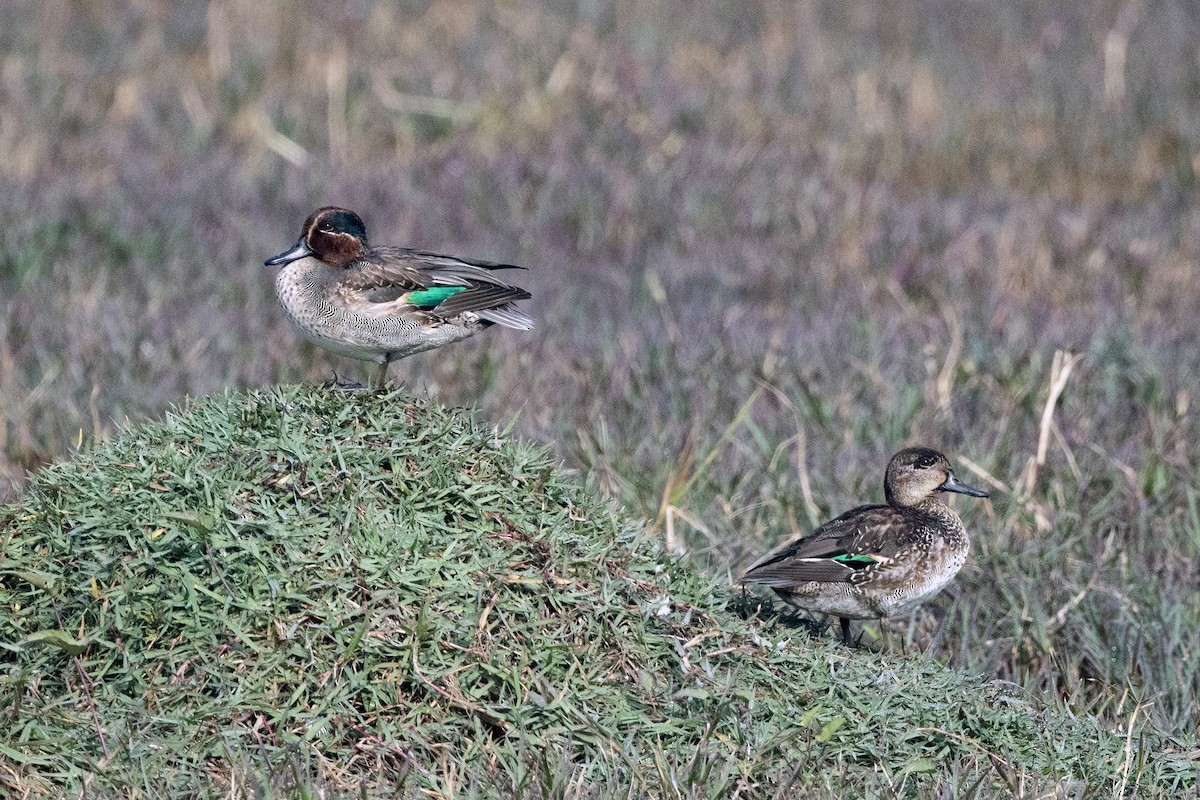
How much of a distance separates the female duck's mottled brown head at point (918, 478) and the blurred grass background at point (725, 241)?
1.69 ft

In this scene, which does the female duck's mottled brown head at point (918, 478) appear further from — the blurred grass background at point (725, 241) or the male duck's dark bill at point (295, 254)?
the male duck's dark bill at point (295, 254)

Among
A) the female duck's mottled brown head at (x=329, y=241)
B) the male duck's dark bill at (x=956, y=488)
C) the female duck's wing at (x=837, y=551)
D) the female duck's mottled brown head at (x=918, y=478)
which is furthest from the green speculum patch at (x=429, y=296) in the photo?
the male duck's dark bill at (x=956, y=488)

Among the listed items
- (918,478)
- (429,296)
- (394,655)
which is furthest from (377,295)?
(918,478)

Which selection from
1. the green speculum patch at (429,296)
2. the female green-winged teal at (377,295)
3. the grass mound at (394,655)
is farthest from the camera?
the green speculum patch at (429,296)

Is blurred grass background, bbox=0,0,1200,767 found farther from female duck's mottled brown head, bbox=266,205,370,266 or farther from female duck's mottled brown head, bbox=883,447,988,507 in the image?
female duck's mottled brown head, bbox=266,205,370,266

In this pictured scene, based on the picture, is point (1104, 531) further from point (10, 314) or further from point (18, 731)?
point (10, 314)

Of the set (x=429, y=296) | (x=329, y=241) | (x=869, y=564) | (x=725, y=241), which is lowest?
(x=725, y=241)

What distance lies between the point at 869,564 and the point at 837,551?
10 cm

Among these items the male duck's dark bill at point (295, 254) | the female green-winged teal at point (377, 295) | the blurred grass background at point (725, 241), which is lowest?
the blurred grass background at point (725, 241)

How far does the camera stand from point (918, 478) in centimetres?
541

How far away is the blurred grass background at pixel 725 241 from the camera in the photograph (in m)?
6.36

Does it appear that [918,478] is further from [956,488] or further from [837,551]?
[837,551]

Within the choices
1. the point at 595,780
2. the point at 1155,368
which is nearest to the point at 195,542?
the point at 595,780

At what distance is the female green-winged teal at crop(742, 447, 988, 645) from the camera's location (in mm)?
4934
